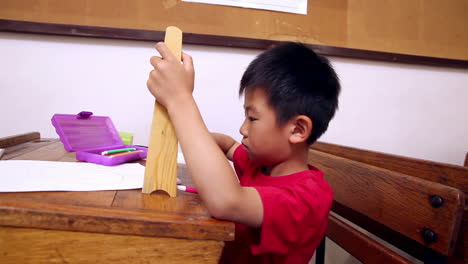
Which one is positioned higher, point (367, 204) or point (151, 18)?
point (151, 18)

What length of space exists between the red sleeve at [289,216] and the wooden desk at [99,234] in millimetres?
86

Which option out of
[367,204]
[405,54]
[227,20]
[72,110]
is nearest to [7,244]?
[367,204]

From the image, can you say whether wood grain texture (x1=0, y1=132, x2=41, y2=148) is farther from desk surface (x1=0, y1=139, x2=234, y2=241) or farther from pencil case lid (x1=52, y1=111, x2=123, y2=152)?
desk surface (x1=0, y1=139, x2=234, y2=241)

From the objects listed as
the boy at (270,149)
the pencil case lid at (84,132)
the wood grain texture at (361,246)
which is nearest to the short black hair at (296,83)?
the boy at (270,149)

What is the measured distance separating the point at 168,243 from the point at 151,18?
867 mm

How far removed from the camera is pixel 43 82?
1.02 meters

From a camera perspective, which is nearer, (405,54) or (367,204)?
(367,204)

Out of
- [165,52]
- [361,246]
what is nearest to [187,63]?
[165,52]

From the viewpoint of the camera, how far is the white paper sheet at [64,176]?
0.40 metres

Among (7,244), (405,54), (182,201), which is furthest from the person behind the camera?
(405,54)

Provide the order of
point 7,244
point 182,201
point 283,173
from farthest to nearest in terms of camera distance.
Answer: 1. point 283,173
2. point 182,201
3. point 7,244

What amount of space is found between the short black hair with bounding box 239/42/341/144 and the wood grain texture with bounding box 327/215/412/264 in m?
0.22

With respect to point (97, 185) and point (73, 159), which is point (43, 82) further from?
point (97, 185)

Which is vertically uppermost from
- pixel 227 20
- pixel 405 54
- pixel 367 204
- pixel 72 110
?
pixel 227 20
